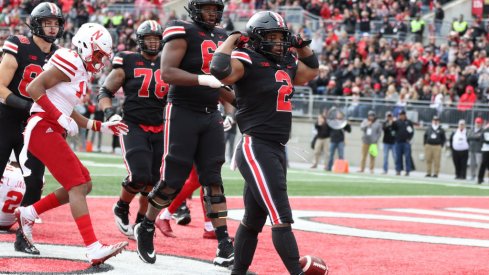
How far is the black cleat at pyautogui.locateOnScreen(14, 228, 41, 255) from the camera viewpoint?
23.2 ft

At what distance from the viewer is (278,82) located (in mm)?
6270

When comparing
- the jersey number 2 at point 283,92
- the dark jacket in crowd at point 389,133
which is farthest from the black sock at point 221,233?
the dark jacket in crowd at point 389,133

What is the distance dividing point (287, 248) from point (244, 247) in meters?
0.37

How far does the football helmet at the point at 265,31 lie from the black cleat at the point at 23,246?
2.25m

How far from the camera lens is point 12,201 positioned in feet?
27.3

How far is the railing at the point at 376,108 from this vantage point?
2344 centimetres

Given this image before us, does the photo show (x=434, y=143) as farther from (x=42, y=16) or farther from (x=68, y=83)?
(x=68, y=83)

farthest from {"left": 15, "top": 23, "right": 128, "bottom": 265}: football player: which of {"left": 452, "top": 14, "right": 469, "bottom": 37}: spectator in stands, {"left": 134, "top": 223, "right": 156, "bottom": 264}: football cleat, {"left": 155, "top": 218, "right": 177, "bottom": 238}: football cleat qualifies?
{"left": 452, "top": 14, "right": 469, "bottom": 37}: spectator in stands

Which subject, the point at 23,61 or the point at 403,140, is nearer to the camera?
the point at 23,61

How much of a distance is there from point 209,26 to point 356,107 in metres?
18.4

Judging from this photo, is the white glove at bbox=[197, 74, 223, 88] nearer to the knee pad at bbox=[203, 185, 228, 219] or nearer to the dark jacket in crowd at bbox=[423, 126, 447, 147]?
the knee pad at bbox=[203, 185, 228, 219]

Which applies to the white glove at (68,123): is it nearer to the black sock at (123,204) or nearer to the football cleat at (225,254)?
the football cleat at (225,254)

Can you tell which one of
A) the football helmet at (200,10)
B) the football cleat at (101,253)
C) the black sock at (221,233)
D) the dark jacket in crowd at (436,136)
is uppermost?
the football helmet at (200,10)

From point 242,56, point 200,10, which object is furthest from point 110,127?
point 242,56
